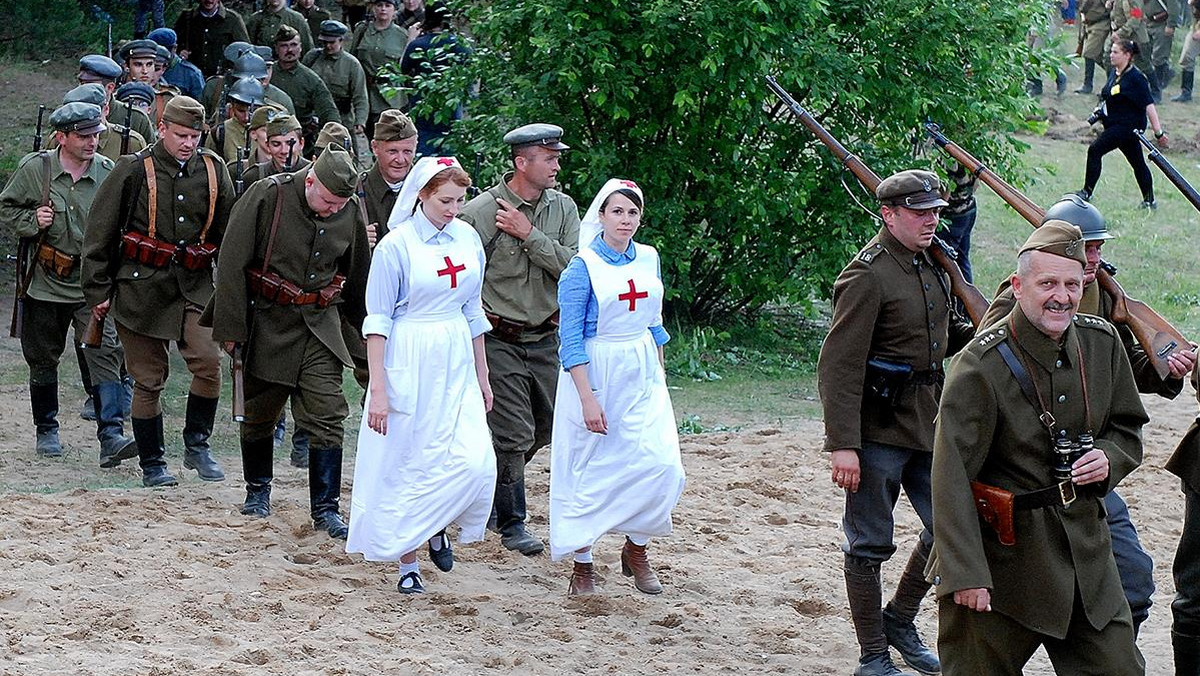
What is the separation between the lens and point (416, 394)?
7223 millimetres

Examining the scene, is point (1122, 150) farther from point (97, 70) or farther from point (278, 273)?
point (278, 273)

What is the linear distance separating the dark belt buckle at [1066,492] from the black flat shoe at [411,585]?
10.7 ft

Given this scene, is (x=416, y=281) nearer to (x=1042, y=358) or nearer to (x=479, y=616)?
(x=479, y=616)

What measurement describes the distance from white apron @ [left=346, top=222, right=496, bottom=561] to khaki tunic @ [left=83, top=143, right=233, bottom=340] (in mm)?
2031

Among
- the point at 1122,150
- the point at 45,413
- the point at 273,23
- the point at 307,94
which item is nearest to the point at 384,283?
the point at 45,413

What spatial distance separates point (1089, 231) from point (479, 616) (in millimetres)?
3035

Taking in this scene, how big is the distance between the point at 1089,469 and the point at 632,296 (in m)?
2.73

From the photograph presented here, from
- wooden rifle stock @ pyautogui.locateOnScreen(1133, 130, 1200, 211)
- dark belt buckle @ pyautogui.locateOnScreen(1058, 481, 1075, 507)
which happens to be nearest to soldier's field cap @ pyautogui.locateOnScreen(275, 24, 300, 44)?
wooden rifle stock @ pyautogui.locateOnScreen(1133, 130, 1200, 211)

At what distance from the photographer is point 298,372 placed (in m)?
8.00

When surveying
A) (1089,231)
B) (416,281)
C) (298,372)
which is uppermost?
(1089,231)

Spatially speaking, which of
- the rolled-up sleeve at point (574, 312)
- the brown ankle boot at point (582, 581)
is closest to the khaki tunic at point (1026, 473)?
the rolled-up sleeve at point (574, 312)

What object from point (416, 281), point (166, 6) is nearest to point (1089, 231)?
point (416, 281)

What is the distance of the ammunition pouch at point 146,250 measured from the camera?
28.7ft

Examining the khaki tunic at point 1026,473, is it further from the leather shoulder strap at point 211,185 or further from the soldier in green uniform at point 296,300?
the leather shoulder strap at point 211,185
